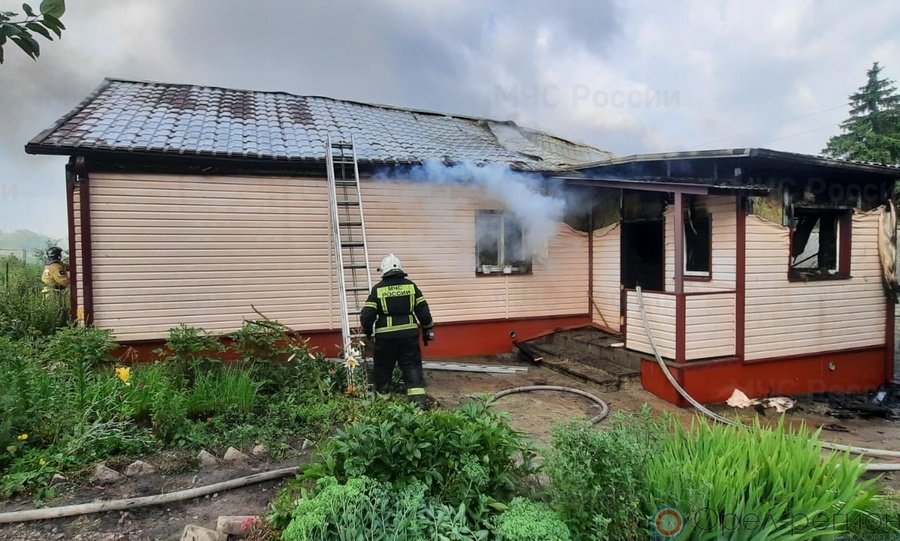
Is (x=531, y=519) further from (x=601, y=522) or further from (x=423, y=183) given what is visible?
(x=423, y=183)

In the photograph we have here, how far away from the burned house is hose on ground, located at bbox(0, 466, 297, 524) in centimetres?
410

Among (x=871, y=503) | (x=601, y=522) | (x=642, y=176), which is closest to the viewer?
(x=601, y=522)

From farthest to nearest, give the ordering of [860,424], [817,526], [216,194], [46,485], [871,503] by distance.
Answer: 1. [216,194]
2. [860,424]
3. [46,485]
4. [871,503]
5. [817,526]

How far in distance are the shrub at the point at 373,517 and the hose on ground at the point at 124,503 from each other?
46.4 inches

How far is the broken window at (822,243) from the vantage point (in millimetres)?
7781

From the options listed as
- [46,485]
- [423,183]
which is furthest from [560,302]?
[46,485]

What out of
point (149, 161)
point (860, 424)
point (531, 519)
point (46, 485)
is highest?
point (149, 161)

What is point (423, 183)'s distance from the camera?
825 centimetres

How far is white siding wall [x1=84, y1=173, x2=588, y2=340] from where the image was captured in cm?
670

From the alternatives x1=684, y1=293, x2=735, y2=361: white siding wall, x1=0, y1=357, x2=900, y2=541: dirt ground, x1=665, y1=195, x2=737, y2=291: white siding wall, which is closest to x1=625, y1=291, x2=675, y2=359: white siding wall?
x1=684, y1=293, x2=735, y2=361: white siding wall

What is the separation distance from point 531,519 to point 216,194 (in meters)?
6.69

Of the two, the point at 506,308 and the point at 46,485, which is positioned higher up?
the point at 506,308

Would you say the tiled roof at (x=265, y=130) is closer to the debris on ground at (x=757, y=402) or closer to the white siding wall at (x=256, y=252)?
the white siding wall at (x=256, y=252)

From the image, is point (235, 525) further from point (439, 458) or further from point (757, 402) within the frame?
point (757, 402)
